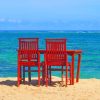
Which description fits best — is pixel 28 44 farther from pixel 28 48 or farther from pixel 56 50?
pixel 56 50

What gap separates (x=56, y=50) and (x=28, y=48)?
79 cm

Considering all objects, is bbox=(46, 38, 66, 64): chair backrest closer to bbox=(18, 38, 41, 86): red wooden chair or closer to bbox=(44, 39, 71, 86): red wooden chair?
bbox=(44, 39, 71, 86): red wooden chair

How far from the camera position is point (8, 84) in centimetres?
1535

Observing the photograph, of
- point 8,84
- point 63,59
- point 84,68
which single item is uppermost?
point 63,59

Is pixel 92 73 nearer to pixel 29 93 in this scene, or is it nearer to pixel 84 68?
pixel 84 68

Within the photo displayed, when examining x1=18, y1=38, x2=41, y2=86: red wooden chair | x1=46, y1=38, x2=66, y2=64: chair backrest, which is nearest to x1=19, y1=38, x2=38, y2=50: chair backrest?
x1=18, y1=38, x2=41, y2=86: red wooden chair

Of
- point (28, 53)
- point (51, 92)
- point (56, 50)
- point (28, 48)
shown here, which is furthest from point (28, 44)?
point (51, 92)

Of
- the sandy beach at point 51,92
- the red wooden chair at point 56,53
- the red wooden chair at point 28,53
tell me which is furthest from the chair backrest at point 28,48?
the sandy beach at point 51,92

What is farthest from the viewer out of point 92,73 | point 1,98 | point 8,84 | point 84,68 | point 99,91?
point 84,68

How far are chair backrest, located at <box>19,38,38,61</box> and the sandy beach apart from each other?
32.5 inches

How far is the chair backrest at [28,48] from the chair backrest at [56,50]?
0.36 m

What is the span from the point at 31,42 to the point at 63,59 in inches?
40.1

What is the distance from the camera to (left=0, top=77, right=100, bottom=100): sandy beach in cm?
1323

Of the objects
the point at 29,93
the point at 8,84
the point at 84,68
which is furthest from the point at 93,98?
the point at 84,68
